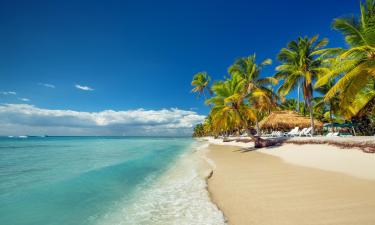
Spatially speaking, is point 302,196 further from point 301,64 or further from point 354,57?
point 301,64

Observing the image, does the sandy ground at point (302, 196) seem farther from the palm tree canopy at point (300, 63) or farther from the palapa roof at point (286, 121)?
the palapa roof at point (286, 121)

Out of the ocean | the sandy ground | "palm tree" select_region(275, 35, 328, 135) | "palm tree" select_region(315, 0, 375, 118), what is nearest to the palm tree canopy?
"palm tree" select_region(275, 35, 328, 135)

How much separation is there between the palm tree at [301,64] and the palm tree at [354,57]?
8.57m

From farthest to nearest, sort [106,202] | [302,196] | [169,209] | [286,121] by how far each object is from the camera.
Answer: [286,121]
[106,202]
[169,209]
[302,196]

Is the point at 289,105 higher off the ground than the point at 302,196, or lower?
higher

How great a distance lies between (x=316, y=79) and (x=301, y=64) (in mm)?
1988

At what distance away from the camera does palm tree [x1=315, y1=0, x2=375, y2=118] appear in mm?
7328

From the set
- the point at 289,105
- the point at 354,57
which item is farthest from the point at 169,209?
the point at 289,105

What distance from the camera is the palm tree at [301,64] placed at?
1744 cm

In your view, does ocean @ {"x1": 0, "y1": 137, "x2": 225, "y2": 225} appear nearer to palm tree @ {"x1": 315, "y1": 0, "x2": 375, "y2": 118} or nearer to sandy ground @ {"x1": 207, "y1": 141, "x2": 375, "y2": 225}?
sandy ground @ {"x1": 207, "y1": 141, "x2": 375, "y2": 225}

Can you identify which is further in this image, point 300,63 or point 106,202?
point 300,63

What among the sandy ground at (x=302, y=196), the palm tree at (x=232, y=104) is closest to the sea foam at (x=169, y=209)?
the sandy ground at (x=302, y=196)

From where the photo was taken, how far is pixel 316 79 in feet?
58.3

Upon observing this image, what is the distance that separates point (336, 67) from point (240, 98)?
8.10m
